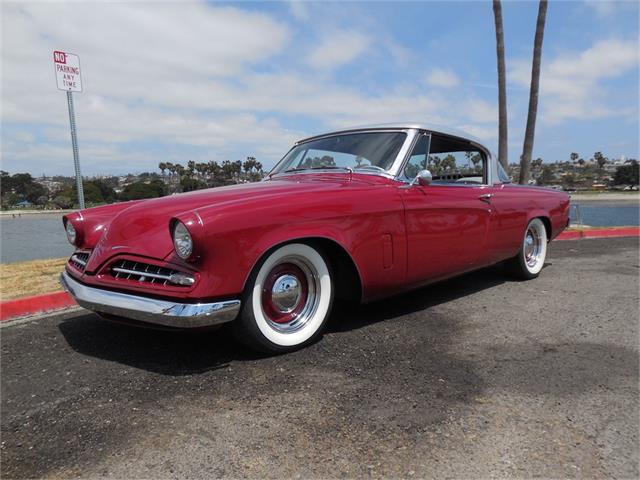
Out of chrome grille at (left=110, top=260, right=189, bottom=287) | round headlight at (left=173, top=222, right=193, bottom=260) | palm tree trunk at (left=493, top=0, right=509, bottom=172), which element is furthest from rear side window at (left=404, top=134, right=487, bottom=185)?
palm tree trunk at (left=493, top=0, right=509, bottom=172)

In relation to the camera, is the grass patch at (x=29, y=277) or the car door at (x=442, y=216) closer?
the car door at (x=442, y=216)

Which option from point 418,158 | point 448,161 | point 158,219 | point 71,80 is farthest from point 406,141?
point 71,80

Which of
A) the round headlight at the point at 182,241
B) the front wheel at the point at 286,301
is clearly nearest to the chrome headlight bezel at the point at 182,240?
the round headlight at the point at 182,241

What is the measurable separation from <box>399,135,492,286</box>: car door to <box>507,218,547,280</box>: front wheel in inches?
34.5

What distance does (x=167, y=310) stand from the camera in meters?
2.14

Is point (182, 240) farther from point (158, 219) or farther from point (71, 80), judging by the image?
point (71, 80)

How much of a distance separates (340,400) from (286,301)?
0.74 meters

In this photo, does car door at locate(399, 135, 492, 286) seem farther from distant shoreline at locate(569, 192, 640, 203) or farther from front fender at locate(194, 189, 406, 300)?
distant shoreline at locate(569, 192, 640, 203)

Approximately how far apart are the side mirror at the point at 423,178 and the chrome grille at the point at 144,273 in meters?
1.83

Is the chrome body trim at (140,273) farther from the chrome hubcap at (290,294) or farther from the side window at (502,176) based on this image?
the side window at (502,176)

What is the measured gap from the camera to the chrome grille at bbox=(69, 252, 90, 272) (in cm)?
288

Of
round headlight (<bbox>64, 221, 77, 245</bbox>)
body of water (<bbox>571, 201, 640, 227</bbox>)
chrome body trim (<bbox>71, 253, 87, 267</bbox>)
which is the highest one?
round headlight (<bbox>64, 221, 77, 245</bbox>)

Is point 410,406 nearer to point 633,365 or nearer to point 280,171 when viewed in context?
point 633,365

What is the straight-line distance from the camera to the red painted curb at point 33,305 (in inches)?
139
